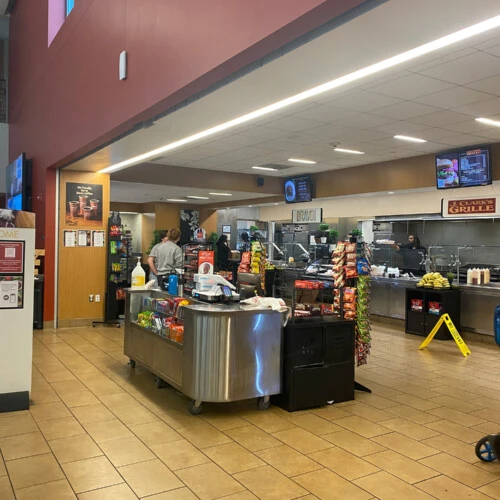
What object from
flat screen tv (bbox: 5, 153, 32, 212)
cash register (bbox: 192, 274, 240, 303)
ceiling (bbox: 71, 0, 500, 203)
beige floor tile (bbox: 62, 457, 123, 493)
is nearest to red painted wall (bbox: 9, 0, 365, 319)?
flat screen tv (bbox: 5, 153, 32, 212)

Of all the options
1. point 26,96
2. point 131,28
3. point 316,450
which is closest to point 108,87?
point 131,28

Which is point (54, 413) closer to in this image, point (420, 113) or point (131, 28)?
point (131, 28)

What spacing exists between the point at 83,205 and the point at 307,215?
240 inches

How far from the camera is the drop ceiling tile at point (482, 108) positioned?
5502 mm

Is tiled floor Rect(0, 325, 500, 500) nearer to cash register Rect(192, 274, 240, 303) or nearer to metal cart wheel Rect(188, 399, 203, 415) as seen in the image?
metal cart wheel Rect(188, 399, 203, 415)

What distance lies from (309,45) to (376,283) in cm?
725

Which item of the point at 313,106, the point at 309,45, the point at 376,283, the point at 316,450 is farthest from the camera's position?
the point at 376,283

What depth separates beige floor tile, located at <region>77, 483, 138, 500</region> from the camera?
2.96 m

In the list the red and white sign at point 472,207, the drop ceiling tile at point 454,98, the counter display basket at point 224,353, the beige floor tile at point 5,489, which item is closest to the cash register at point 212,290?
the counter display basket at point 224,353

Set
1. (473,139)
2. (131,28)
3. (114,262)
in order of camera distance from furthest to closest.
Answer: (114,262) → (473,139) → (131,28)

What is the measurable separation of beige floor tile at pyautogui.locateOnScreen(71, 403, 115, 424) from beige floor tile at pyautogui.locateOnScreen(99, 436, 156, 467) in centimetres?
52

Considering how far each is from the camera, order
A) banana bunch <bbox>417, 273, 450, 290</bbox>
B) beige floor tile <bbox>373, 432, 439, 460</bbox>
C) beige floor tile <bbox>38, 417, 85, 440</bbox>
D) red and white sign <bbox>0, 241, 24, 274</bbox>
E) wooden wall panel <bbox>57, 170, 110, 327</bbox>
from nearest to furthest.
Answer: beige floor tile <bbox>373, 432, 439, 460</bbox>, beige floor tile <bbox>38, 417, 85, 440</bbox>, red and white sign <bbox>0, 241, 24, 274</bbox>, banana bunch <bbox>417, 273, 450, 290</bbox>, wooden wall panel <bbox>57, 170, 110, 327</bbox>

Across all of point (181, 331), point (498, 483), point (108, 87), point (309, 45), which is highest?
point (108, 87)

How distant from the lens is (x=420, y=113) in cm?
595
